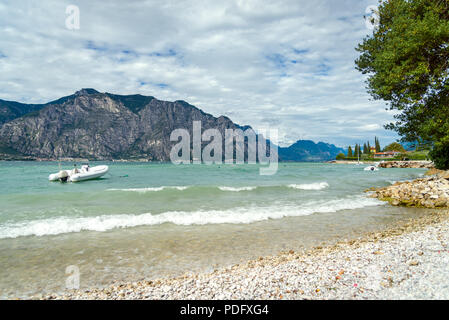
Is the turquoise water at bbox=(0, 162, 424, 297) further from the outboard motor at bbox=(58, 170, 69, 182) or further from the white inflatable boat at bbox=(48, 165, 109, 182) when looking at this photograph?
the outboard motor at bbox=(58, 170, 69, 182)

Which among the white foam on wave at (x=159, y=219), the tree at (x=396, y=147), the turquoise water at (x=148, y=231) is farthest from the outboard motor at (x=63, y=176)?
the tree at (x=396, y=147)

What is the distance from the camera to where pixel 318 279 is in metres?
5.04

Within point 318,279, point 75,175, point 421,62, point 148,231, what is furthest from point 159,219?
point 75,175

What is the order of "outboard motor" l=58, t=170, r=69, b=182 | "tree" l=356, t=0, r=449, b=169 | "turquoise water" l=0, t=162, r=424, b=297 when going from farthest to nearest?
"outboard motor" l=58, t=170, r=69, b=182 < "tree" l=356, t=0, r=449, b=169 < "turquoise water" l=0, t=162, r=424, b=297

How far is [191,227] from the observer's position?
37.8ft

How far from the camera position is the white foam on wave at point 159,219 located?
36.2 feet

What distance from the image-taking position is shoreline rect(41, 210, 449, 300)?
4.45 metres

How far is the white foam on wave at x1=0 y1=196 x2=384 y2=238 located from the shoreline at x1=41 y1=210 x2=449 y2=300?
6242 mm

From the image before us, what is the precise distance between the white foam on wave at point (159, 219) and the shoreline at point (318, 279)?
6.24 meters

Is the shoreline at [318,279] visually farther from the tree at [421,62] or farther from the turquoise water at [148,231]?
the tree at [421,62]

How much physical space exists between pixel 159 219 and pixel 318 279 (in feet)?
31.7

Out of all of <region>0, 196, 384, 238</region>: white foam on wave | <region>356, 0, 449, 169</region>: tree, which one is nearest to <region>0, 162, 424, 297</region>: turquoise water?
<region>0, 196, 384, 238</region>: white foam on wave
